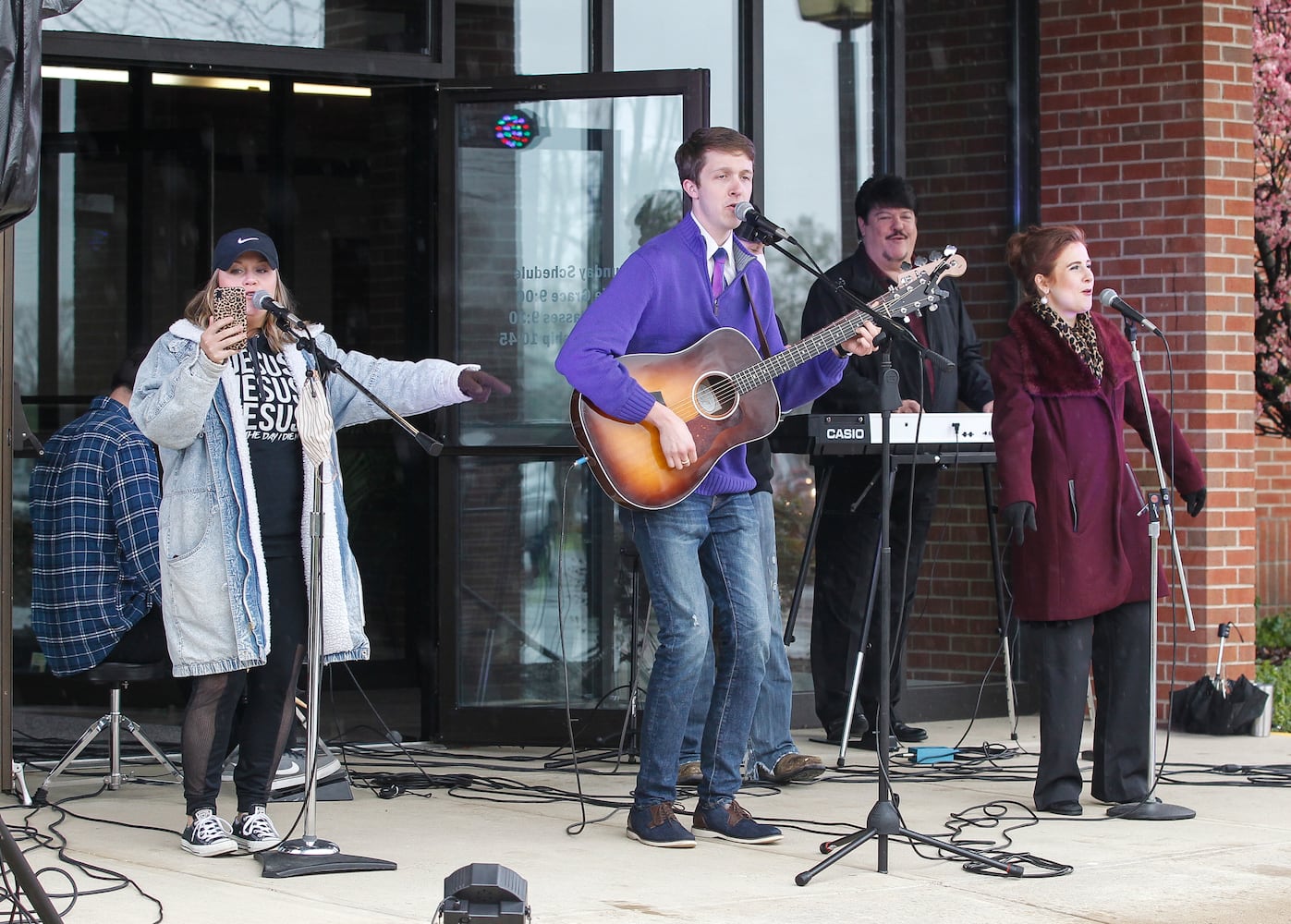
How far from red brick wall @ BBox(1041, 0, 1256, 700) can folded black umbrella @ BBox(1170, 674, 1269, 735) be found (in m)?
0.15

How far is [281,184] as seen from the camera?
10.2m

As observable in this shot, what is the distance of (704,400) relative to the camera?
5160 mm

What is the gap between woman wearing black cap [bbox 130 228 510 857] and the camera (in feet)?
16.2

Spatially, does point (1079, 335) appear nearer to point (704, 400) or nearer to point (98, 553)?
point (704, 400)

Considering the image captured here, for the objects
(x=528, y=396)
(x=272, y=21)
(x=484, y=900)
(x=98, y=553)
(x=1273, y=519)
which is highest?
(x=272, y=21)

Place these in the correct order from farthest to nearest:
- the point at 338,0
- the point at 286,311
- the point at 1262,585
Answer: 1. the point at 1262,585
2. the point at 338,0
3. the point at 286,311

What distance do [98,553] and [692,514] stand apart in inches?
90.7

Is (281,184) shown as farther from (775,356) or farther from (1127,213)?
(775,356)

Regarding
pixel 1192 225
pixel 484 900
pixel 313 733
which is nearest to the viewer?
pixel 484 900

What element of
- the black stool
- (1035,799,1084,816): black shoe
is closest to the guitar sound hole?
(1035,799,1084,816): black shoe

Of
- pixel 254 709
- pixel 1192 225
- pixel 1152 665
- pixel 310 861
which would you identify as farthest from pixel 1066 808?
pixel 1192 225

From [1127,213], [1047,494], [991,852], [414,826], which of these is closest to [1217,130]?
[1127,213]

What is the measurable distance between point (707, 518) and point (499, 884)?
6.47 feet

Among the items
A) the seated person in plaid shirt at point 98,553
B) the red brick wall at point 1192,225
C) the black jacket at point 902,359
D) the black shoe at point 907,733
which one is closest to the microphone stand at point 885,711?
the black jacket at point 902,359
